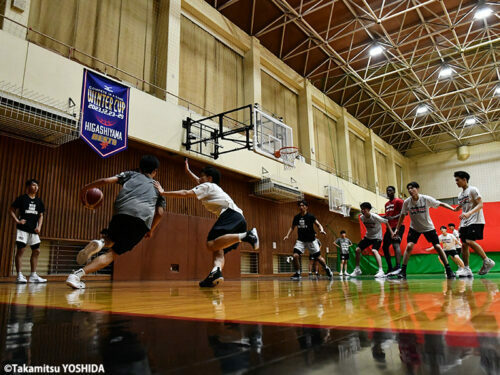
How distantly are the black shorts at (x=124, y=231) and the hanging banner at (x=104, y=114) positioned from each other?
4668 mm

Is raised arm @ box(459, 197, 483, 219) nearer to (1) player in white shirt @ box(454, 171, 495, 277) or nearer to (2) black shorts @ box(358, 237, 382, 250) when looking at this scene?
(1) player in white shirt @ box(454, 171, 495, 277)

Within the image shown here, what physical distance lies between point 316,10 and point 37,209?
11420mm

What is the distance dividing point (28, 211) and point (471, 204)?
7.44 m

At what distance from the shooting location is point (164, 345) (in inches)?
30.3

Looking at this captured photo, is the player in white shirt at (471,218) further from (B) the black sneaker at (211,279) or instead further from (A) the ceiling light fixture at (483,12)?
(A) the ceiling light fixture at (483,12)

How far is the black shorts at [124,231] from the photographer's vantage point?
356 centimetres

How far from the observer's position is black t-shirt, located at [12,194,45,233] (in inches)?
242

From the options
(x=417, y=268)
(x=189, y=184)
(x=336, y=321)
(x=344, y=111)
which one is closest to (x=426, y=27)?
(x=344, y=111)

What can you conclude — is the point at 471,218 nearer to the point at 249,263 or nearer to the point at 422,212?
the point at 422,212

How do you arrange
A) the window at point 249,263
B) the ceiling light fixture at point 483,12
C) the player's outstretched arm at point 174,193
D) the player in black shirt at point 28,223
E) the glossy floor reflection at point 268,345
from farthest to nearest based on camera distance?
the ceiling light fixture at point 483,12 → the window at point 249,263 → the player in black shirt at point 28,223 → the player's outstretched arm at point 174,193 → the glossy floor reflection at point 268,345

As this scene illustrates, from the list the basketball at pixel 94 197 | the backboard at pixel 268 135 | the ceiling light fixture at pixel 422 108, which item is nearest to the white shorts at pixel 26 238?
the basketball at pixel 94 197

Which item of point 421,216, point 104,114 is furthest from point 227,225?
point 104,114

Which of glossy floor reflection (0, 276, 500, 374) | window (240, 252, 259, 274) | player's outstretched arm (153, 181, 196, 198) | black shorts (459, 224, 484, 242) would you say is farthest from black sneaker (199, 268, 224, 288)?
window (240, 252, 259, 274)

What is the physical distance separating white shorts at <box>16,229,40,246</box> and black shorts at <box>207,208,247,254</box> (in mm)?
3743
